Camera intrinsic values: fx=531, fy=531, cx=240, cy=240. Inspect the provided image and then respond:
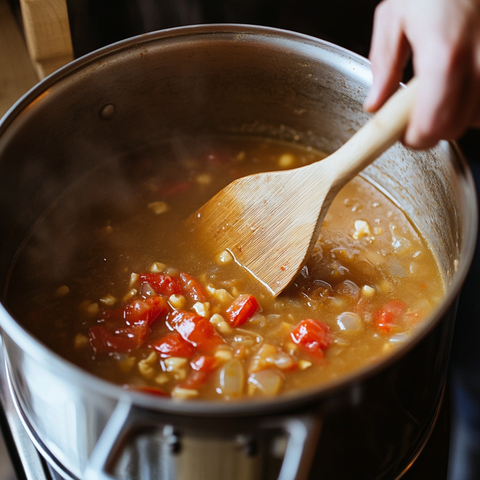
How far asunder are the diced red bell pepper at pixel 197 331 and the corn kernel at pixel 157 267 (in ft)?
0.70

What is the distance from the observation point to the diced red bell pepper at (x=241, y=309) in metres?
1.59

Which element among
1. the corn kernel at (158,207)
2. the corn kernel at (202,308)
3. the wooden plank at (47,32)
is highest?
the wooden plank at (47,32)

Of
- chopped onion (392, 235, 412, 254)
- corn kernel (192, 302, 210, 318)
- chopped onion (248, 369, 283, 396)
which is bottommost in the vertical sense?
chopped onion (392, 235, 412, 254)

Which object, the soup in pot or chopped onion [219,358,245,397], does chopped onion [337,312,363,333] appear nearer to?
the soup in pot

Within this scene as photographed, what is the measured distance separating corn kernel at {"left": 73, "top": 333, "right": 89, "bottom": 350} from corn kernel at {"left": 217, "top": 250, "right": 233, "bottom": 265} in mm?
495

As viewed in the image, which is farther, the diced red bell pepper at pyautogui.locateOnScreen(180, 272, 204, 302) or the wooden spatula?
the diced red bell pepper at pyautogui.locateOnScreen(180, 272, 204, 302)

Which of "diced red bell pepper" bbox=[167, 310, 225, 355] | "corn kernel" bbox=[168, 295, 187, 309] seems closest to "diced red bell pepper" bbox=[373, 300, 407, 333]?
"diced red bell pepper" bbox=[167, 310, 225, 355]

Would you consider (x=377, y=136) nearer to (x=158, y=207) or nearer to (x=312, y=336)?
(x=312, y=336)

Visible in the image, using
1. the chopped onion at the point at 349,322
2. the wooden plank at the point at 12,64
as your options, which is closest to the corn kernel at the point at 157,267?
the chopped onion at the point at 349,322

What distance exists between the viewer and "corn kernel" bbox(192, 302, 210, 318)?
1604 millimetres

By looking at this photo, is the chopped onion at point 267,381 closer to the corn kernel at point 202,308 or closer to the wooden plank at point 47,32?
the corn kernel at point 202,308

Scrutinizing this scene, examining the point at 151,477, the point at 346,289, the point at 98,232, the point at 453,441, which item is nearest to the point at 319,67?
the point at 346,289

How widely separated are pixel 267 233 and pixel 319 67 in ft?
2.03

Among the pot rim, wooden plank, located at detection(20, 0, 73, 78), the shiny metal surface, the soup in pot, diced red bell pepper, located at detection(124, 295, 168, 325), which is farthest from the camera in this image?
wooden plank, located at detection(20, 0, 73, 78)
